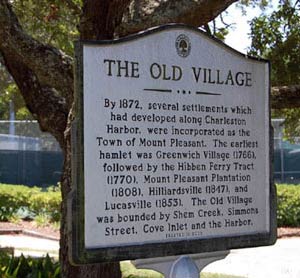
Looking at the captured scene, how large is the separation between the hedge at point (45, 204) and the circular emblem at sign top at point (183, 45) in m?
16.1

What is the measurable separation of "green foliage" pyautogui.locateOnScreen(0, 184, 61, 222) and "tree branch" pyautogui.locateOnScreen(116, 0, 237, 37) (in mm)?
13442

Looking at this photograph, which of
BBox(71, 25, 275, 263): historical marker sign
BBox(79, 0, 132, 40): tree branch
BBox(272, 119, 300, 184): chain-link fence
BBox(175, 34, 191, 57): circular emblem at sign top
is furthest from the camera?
BBox(272, 119, 300, 184): chain-link fence

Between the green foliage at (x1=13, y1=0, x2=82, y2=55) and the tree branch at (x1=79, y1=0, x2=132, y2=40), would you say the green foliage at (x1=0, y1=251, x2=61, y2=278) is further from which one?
the green foliage at (x1=13, y1=0, x2=82, y2=55)

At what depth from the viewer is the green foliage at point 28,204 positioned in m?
20.1

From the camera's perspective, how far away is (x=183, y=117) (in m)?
3.94

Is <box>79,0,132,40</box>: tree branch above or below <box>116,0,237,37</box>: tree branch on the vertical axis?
below

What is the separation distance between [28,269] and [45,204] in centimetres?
1301

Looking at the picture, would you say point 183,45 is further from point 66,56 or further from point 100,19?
point 66,56

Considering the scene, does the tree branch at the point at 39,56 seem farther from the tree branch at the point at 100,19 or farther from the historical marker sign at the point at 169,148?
the historical marker sign at the point at 169,148

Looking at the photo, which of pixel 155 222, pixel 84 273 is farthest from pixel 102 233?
pixel 84 273

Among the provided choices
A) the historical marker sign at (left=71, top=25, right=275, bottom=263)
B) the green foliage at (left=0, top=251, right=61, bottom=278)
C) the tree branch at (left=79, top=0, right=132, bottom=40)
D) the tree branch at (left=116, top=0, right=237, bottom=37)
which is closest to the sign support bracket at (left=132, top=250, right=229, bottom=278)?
the historical marker sign at (left=71, top=25, right=275, bottom=263)

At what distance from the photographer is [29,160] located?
1085 inches

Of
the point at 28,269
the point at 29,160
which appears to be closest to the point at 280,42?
the point at 28,269

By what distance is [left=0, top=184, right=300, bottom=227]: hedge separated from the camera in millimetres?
20047
